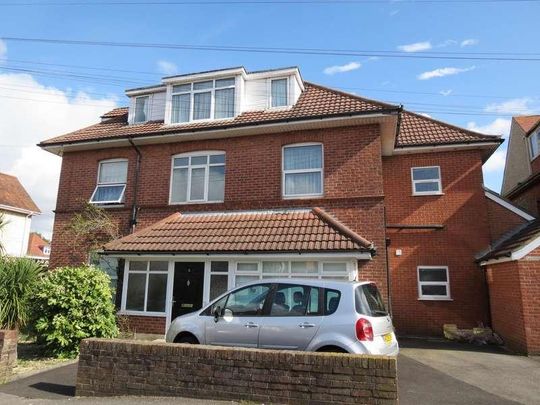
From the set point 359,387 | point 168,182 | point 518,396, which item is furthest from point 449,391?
point 168,182

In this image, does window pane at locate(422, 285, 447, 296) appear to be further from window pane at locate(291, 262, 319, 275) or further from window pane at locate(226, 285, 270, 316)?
window pane at locate(226, 285, 270, 316)

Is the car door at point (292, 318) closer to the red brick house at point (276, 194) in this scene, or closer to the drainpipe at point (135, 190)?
the red brick house at point (276, 194)

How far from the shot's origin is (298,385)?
5234mm

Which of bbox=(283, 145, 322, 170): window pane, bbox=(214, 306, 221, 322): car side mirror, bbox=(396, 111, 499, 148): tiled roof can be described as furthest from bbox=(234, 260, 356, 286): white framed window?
bbox=(396, 111, 499, 148): tiled roof

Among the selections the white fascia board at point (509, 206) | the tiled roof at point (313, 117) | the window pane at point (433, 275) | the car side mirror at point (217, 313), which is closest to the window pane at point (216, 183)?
the tiled roof at point (313, 117)

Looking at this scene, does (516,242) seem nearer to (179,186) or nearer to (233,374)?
(233,374)

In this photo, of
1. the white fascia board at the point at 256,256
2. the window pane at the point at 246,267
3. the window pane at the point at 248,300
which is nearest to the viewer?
the window pane at the point at 248,300

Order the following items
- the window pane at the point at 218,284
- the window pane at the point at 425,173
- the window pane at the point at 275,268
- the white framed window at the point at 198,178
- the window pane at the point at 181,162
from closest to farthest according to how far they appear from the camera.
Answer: the window pane at the point at 275,268 < the window pane at the point at 218,284 < the white framed window at the point at 198,178 < the window pane at the point at 181,162 < the window pane at the point at 425,173

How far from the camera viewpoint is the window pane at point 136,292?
12.0 m

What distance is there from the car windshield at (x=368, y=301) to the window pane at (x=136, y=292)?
714 cm

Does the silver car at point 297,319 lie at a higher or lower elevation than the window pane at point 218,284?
lower

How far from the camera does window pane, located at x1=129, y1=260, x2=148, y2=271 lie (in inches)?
473

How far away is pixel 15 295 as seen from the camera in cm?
929

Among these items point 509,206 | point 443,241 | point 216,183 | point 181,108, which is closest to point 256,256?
point 216,183
